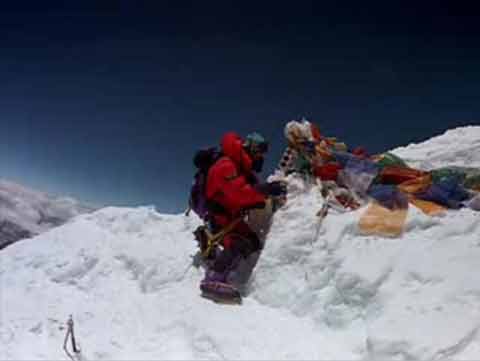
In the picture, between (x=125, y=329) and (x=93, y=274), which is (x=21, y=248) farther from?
(x=125, y=329)

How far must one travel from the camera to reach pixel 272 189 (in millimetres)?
7996

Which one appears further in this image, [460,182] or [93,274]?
[93,274]

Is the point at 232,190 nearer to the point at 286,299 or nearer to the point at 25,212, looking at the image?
the point at 286,299

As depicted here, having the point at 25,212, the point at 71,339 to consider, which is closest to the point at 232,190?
the point at 71,339

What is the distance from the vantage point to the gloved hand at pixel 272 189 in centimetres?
791

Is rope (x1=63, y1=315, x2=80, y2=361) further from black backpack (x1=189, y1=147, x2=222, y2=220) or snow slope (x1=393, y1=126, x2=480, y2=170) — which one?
snow slope (x1=393, y1=126, x2=480, y2=170)

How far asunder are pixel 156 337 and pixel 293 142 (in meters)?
4.13

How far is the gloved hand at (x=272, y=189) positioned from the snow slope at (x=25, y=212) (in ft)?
254

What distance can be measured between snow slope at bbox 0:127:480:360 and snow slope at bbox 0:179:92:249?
250ft

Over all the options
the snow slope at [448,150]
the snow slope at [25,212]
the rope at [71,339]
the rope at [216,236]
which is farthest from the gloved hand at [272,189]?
the snow slope at [25,212]

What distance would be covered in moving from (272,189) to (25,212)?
99893 millimetres

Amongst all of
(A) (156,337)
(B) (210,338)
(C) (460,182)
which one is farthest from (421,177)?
(A) (156,337)

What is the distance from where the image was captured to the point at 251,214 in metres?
8.01

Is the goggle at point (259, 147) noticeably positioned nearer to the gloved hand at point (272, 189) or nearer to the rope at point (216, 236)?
the gloved hand at point (272, 189)
